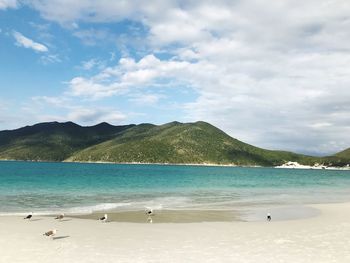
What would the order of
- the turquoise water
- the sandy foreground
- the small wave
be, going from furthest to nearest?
the turquoise water → the small wave → the sandy foreground

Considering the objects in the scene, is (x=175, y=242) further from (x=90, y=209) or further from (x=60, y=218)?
(x=90, y=209)

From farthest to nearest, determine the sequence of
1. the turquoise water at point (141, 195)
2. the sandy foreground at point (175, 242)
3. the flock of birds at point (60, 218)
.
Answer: the turquoise water at point (141, 195) → the flock of birds at point (60, 218) → the sandy foreground at point (175, 242)

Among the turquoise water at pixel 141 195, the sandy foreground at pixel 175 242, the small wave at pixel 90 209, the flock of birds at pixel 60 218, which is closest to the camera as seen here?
the sandy foreground at pixel 175 242

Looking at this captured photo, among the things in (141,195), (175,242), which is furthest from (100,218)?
(141,195)

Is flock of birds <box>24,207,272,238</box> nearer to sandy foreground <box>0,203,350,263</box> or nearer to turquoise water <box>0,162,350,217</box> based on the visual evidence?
sandy foreground <box>0,203,350,263</box>

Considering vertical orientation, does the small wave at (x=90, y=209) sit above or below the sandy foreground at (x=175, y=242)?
above

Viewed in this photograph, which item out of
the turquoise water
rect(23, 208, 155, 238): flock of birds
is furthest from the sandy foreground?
the turquoise water

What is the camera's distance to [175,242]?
2005 cm

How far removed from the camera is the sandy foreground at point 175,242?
54.7 feet

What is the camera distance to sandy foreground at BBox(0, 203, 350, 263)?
54.7 feet

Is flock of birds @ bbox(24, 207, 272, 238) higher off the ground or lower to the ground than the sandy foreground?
higher

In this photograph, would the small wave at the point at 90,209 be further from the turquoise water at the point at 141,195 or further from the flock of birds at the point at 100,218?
the flock of birds at the point at 100,218

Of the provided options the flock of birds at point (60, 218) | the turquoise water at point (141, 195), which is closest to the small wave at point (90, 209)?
the turquoise water at point (141, 195)

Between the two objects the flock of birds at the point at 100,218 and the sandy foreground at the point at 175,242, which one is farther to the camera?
the flock of birds at the point at 100,218
